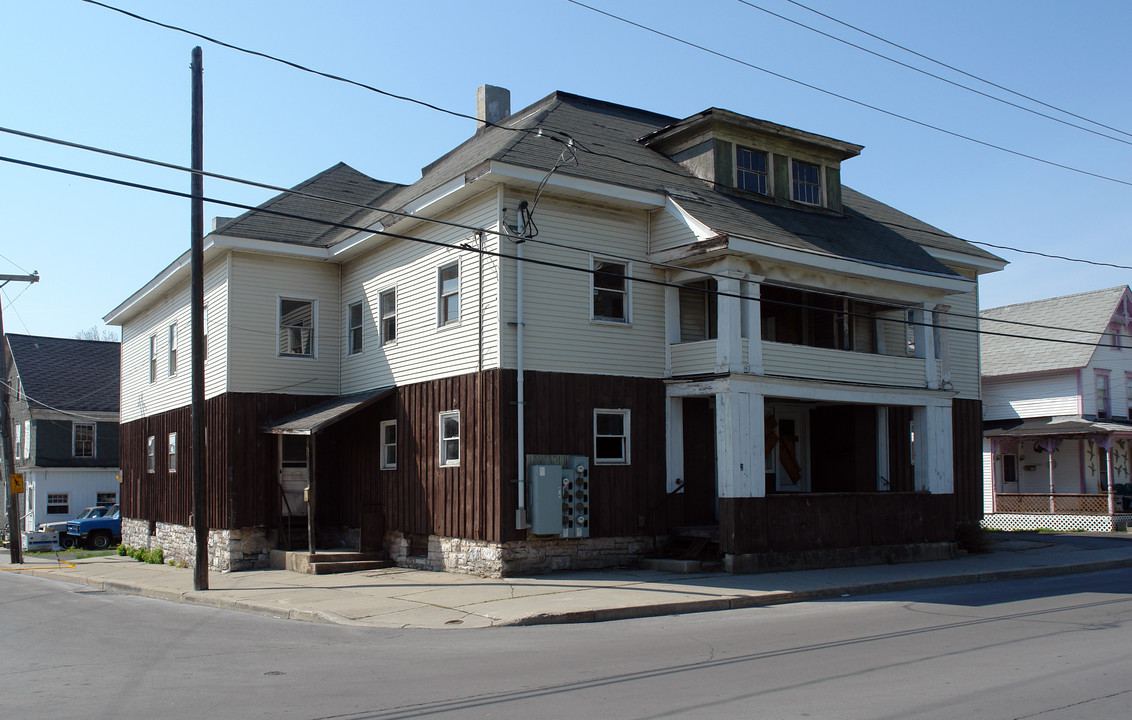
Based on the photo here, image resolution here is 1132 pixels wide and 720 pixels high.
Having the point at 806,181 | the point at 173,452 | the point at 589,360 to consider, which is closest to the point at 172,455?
the point at 173,452

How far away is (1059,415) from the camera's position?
36500mm

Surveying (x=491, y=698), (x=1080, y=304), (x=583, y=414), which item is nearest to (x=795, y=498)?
(x=583, y=414)

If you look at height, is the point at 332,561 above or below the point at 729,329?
below

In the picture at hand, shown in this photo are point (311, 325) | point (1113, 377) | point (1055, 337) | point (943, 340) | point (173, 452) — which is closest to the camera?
point (943, 340)

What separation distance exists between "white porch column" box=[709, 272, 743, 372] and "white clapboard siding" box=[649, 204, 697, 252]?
1091 mm

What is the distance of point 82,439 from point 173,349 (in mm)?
20421

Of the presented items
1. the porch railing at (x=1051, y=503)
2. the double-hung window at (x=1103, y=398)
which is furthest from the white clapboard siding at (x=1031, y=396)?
the porch railing at (x=1051, y=503)

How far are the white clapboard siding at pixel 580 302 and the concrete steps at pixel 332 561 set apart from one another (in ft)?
18.4

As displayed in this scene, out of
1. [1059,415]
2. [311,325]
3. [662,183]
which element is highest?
[662,183]

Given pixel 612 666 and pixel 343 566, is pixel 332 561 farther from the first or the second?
pixel 612 666

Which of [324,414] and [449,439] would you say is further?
[324,414]

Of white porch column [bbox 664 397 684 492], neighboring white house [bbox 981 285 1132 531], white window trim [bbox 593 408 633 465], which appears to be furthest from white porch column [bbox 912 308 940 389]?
neighboring white house [bbox 981 285 1132 531]

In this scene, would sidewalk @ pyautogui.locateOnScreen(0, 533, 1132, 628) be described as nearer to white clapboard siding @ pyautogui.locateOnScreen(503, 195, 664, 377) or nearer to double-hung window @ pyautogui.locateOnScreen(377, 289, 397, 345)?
white clapboard siding @ pyautogui.locateOnScreen(503, 195, 664, 377)

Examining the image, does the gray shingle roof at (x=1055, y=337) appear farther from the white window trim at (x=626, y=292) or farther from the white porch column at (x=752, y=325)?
the white window trim at (x=626, y=292)
